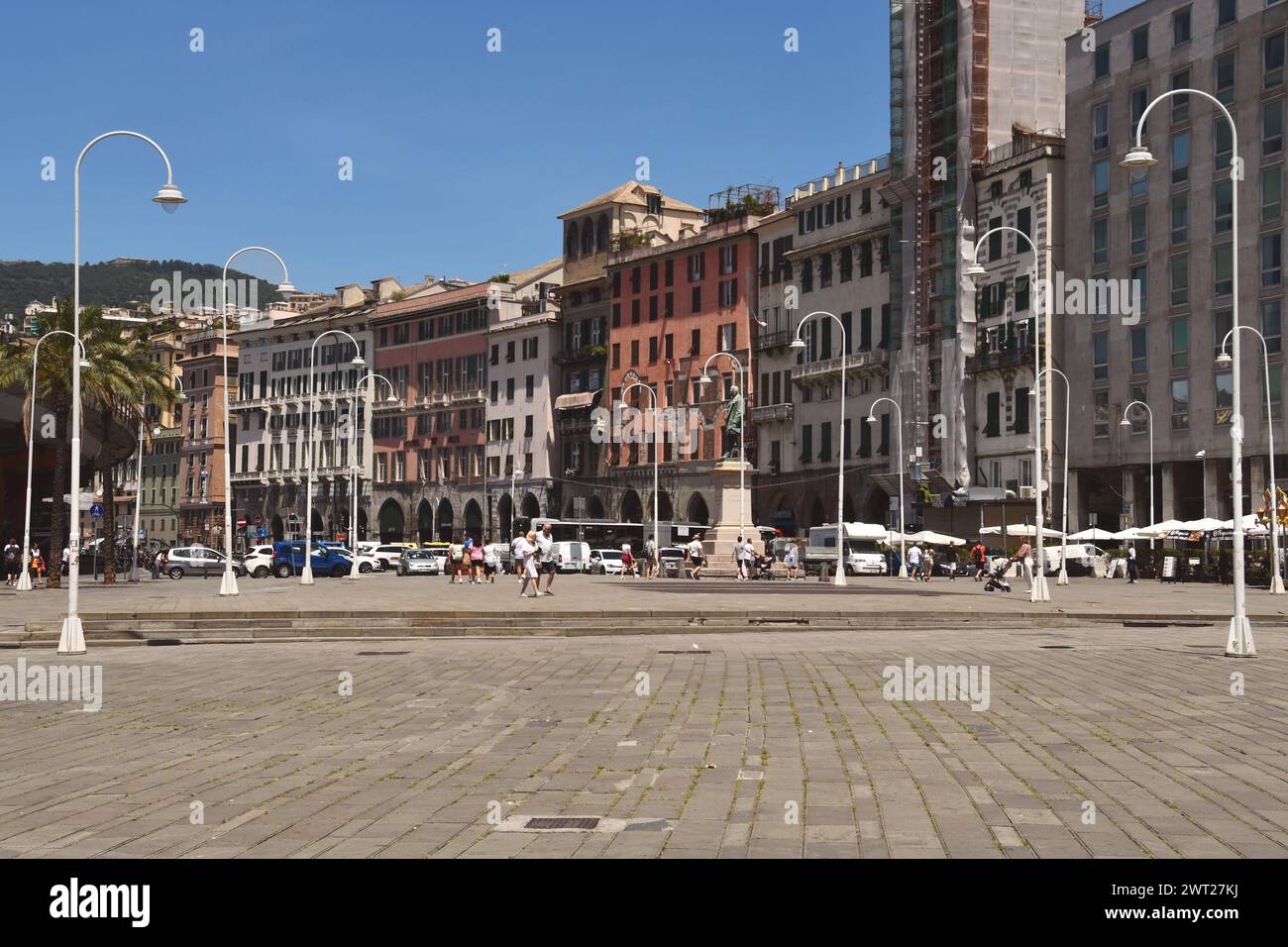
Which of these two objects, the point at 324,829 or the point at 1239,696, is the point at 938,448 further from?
the point at 324,829

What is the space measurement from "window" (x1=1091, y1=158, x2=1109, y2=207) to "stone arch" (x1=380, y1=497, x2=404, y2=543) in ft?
223

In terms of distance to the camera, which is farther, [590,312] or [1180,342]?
[590,312]

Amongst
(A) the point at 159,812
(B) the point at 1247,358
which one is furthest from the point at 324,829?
(B) the point at 1247,358

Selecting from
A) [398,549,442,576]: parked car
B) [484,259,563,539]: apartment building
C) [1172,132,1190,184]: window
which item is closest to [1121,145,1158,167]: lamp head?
[1172,132,1190,184]: window

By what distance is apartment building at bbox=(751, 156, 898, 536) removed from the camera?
303 ft

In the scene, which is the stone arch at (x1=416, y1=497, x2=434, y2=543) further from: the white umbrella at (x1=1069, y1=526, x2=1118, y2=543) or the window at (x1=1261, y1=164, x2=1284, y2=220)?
the window at (x1=1261, y1=164, x2=1284, y2=220)

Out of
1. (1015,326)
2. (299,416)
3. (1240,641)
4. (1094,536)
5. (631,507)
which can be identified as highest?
(1015,326)

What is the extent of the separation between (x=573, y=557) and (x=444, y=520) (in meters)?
38.0

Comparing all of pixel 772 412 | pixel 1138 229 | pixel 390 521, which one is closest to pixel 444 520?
pixel 390 521

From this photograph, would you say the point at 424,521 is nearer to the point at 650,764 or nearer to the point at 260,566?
the point at 260,566

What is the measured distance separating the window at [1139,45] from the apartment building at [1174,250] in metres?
0.07

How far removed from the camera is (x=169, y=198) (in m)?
28.7
